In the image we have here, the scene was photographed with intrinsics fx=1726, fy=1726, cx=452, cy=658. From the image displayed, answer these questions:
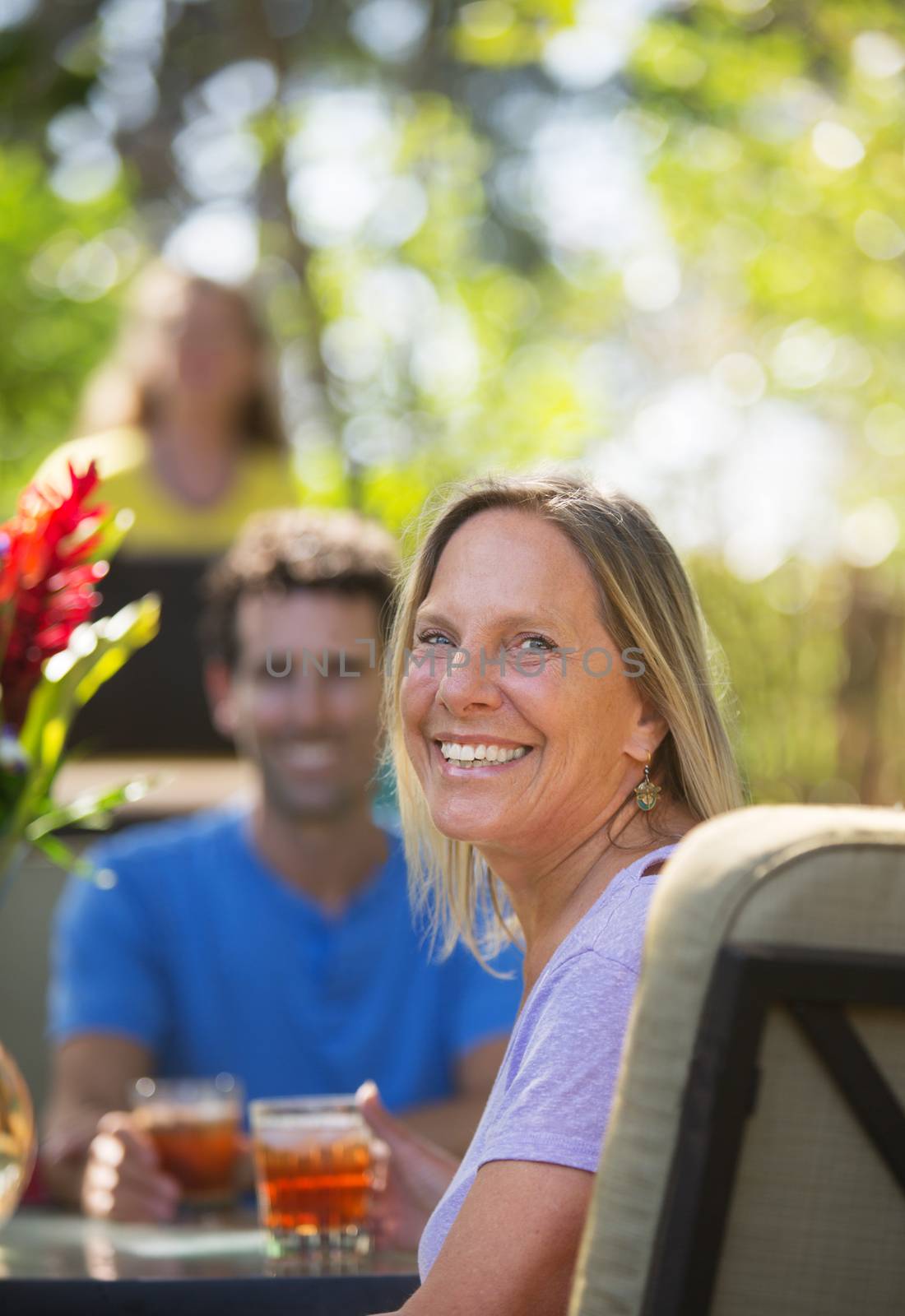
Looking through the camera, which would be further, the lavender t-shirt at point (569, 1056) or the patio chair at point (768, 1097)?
the lavender t-shirt at point (569, 1056)

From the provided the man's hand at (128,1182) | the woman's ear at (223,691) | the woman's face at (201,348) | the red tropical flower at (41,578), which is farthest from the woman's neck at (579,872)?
the woman's face at (201,348)

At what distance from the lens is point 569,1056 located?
127 cm

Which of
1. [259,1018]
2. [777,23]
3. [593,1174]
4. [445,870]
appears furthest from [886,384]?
[593,1174]

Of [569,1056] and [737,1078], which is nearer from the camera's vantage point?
[737,1078]

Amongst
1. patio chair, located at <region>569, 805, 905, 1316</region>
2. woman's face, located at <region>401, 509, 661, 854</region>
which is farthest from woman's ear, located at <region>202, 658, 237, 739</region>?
patio chair, located at <region>569, 805, 905, 1316</region>

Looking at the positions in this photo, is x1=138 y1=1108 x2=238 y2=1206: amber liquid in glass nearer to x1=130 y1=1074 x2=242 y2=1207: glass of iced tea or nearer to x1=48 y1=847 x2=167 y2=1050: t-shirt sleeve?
x1=130 y1=1074 x2=242 y2=1207: glass of iced tea

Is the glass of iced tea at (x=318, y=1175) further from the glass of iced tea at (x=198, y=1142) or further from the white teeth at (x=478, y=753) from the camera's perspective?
the white teeth at (x=478, y=753)

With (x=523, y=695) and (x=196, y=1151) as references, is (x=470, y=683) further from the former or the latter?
(x=196, y=1151)

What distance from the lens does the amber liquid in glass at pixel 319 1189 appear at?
1806 mm

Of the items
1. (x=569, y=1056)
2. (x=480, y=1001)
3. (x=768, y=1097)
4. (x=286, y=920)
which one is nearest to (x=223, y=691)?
(x=286, y=920)

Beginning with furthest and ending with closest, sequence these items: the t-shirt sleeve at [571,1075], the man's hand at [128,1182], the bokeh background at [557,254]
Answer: the bokeh background at [557,254] → the man's hand at [128,1182] → the t-shirt sleeve at [571,1075]

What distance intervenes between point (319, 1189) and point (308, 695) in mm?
1276

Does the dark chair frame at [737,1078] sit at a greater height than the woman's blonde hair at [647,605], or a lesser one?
lesser

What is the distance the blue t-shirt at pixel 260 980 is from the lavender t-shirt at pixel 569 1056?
4.01 ft
